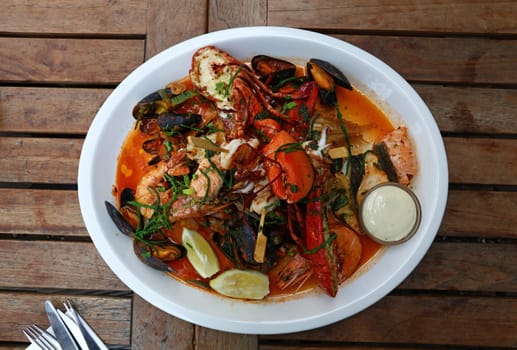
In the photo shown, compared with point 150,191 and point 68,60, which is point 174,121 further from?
point 68,60

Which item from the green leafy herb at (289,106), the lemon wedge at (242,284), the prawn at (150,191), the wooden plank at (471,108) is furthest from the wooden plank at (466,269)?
the prawn at (150,191)

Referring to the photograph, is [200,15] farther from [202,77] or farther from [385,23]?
[385,23]

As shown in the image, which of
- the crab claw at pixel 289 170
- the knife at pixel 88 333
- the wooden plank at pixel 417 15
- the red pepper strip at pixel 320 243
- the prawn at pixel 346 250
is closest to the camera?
the crab claw at pixel 289 170

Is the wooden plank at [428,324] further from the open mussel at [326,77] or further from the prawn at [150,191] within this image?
the open mussel at [326,77]

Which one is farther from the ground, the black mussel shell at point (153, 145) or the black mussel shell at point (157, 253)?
the black mussel shell at point (153, 145)

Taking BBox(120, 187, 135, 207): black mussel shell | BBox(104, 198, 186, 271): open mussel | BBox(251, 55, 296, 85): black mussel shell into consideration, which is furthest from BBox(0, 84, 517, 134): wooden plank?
BBox(251, 55, 296, 85): black mussel shell

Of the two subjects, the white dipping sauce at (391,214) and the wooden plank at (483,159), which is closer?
the white dipping sauce at (391,214)
